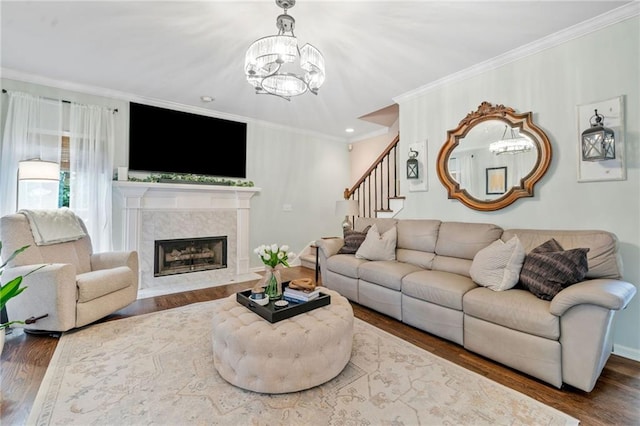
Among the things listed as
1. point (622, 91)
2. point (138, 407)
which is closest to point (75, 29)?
point (138, 407)

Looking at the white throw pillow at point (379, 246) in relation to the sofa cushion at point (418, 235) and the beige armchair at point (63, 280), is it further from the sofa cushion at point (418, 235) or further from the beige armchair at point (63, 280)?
the beige armchair at point (63, 280)

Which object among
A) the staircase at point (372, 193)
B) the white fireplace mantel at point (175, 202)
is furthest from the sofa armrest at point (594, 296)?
the white fireplace mantel at point (175, 202)

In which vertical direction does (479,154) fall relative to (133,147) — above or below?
below

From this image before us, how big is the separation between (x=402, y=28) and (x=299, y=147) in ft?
11.2

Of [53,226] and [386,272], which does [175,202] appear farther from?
[386,272]

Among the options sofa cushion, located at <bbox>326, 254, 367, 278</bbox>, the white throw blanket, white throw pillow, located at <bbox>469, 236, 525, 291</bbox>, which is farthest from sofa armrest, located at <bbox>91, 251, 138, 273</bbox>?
white throw pillow, located at <bbox>469, 236, 525, 291</bbox>

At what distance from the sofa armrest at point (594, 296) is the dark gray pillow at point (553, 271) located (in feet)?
0.29

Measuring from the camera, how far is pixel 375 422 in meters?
1.57

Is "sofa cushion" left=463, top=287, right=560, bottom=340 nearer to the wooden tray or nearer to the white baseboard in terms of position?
the white baseboard

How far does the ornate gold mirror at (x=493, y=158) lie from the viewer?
9.37 ft

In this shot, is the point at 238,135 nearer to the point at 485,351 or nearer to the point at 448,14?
the point at 448,14

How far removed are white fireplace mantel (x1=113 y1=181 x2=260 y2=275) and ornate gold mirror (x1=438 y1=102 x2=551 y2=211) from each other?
10.3 ft

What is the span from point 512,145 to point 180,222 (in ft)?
14.7

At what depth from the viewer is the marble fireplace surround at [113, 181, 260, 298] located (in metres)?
3.96
